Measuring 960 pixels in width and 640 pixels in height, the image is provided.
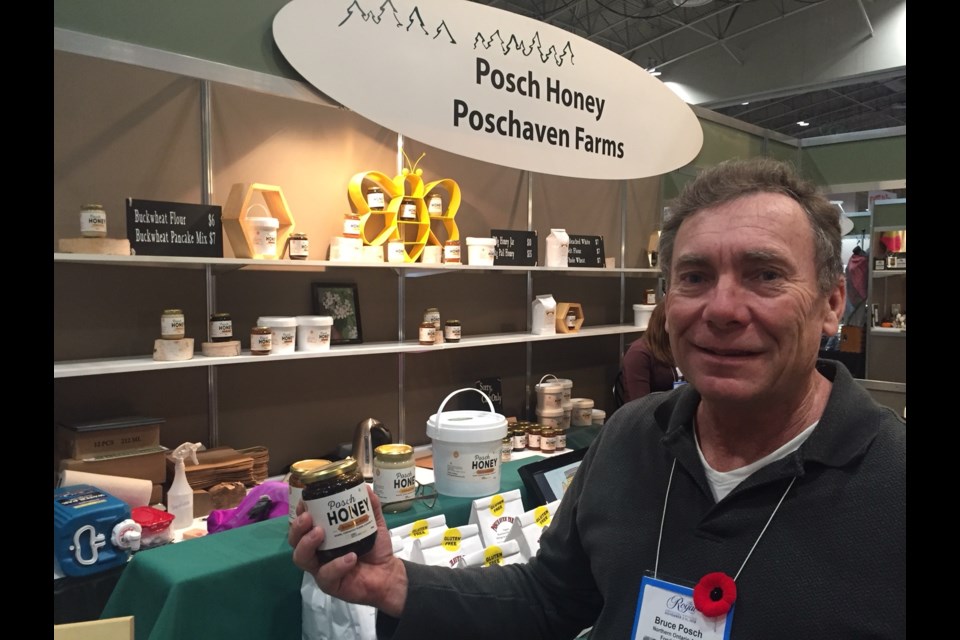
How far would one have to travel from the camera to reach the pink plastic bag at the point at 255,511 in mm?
2295

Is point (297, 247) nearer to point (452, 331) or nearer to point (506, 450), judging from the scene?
point (452, 331)

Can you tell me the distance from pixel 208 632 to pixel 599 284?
3802 mm

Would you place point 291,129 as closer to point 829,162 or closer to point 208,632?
point 208,632

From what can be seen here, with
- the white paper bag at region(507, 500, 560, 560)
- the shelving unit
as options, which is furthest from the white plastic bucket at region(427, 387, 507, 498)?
the shelving unit

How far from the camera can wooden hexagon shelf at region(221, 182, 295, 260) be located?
110 inches

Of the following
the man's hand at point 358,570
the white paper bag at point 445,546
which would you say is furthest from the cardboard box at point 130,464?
the man's hand at point 358,570

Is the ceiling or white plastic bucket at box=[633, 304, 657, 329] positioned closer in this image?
white plastic bucket at box=[633, 304, 657, 329]

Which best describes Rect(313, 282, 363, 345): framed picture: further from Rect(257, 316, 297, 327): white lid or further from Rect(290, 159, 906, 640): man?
Rect(290, 159, 906, 640): man

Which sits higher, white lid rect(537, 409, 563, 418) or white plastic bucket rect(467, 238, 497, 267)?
white plastic bucket rect(467, 238, 497, 267)

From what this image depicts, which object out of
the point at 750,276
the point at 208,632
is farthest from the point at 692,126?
the point at 208,632

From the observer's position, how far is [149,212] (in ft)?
8.37

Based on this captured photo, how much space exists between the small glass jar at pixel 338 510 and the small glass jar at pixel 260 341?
167cm

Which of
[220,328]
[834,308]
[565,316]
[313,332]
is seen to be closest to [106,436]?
[220,328]

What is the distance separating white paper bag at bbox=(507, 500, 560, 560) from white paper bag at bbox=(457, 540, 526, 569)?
20 mm
